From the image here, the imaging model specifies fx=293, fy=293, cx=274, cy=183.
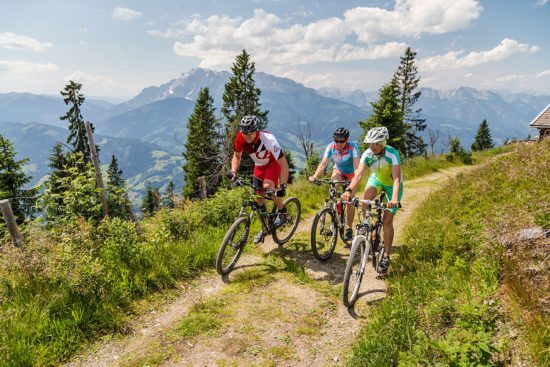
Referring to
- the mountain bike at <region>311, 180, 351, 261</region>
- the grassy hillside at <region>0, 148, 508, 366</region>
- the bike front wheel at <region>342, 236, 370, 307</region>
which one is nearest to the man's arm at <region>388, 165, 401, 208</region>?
the bike front wheel at <region>342, 236, 370, 307</region>

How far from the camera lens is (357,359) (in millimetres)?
3867

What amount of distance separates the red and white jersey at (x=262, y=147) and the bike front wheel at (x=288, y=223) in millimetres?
1535

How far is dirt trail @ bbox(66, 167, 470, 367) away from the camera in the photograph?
13.8 feet

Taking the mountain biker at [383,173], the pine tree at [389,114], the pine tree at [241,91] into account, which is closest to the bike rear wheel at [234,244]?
the mountain biker at [383,173]

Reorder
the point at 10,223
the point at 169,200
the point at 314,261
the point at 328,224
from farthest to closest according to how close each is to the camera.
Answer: the point at 169,200
the point at 328,224
the point at 314,261
the point at 10,223

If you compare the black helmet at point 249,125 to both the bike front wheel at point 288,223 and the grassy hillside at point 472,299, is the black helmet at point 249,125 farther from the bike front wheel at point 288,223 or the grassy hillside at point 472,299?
the grassy hillside at point 472,299

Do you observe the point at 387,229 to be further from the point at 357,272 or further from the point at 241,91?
the point at 241,91

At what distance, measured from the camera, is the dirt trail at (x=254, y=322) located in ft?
13.8

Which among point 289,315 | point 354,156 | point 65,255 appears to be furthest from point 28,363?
point 354,156

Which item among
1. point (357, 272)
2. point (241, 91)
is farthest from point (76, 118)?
point (357, 272)

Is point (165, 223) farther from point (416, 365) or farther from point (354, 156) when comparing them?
point (416, 365)

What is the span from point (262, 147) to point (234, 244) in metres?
2.29

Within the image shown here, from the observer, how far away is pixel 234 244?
654 centimetres

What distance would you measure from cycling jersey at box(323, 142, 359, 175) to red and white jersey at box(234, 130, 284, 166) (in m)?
1.63
